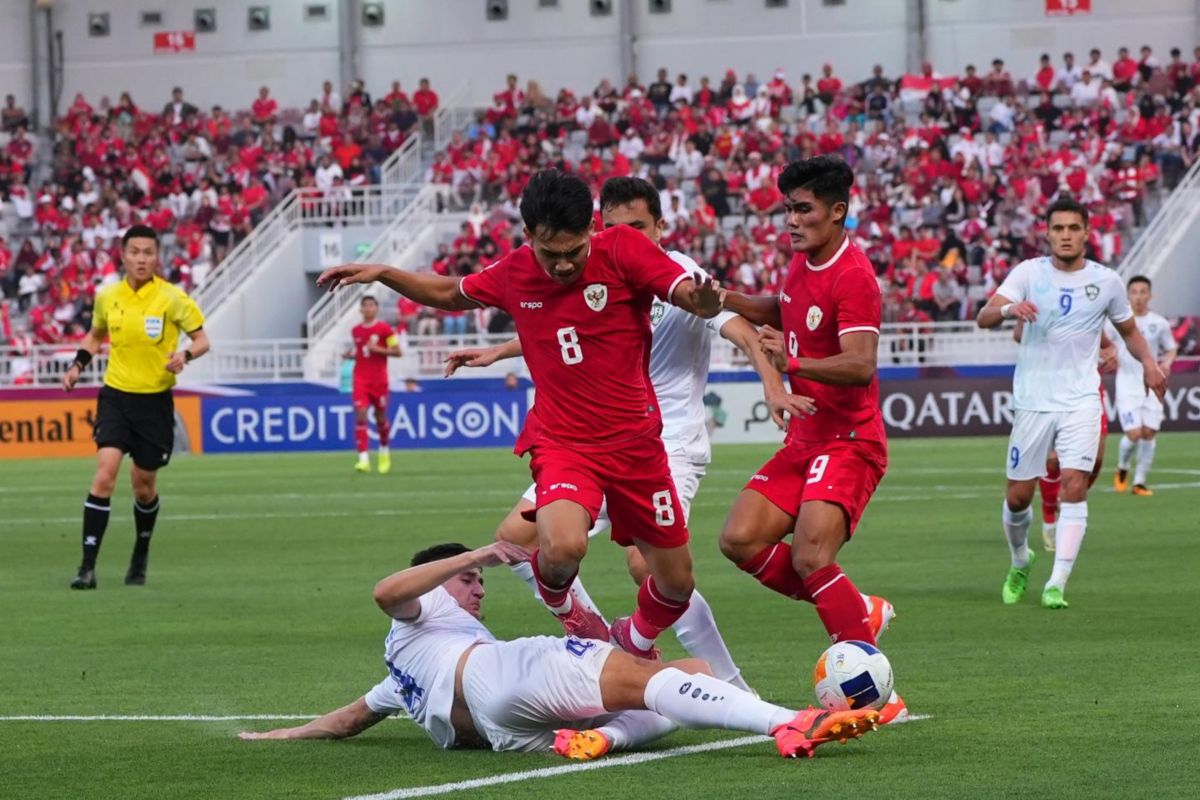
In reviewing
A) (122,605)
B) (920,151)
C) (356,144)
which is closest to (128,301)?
(122,605)

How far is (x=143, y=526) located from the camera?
14.4 meters

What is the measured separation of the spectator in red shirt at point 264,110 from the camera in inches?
1869

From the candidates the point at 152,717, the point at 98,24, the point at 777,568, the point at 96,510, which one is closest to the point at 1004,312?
the point at 777,568

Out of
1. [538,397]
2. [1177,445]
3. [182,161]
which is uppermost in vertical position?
[182,161]

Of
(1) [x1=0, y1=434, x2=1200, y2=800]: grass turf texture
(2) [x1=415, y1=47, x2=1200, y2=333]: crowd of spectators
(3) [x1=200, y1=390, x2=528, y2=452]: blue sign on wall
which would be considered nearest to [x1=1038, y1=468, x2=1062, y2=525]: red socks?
(1) [x1=0, y1=434, x2=1200, y2=800]: grass turf texture

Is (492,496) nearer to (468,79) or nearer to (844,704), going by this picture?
(844,704)

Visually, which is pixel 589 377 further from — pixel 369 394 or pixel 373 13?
pixel 373 13

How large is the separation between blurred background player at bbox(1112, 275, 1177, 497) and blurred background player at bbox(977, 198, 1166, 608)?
870 centimetres

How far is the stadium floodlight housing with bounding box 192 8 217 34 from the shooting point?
4962 cm

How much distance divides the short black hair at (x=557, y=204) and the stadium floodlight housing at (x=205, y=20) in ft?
143

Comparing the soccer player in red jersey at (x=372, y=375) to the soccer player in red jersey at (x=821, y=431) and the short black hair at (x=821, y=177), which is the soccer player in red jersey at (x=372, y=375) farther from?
the short black hair at (x=821, y=177)

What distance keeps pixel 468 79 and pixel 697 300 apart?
4122cm

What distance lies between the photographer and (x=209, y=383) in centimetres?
3491

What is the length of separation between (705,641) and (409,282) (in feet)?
6.36
